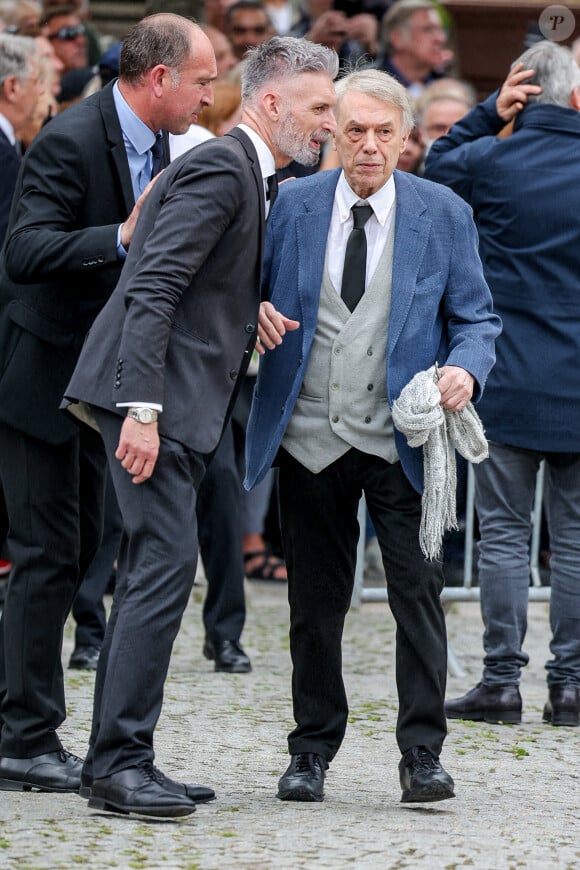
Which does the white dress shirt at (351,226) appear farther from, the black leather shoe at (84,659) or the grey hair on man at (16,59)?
the grey hair on man at (16,59)

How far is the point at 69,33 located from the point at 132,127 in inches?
256

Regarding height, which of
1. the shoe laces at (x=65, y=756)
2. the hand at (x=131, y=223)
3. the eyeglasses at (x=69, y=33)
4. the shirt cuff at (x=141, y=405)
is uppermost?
the eyeglasses at (x=69, y=33)

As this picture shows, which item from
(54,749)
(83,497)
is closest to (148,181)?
(83,497)

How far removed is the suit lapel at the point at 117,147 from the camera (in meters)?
5.02

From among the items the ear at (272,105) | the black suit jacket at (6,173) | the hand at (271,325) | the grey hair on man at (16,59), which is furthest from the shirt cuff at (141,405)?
the grey hair on man at (16,59)

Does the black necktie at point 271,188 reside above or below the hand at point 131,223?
above

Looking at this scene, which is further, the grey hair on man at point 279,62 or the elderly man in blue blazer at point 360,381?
the elderly man in blue blazer at point 360,381

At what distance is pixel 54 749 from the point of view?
16.9 feet

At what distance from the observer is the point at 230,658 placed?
7.30 m

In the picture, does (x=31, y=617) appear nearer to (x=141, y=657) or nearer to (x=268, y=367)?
(x=141, y=657)

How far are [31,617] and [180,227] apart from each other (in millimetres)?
1323

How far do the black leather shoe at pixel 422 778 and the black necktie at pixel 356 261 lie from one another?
1.31 meters

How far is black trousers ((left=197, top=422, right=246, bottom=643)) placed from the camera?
7.32m

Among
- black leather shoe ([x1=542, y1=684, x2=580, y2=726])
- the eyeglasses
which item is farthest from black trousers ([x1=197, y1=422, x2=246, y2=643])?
the eyeglasses
